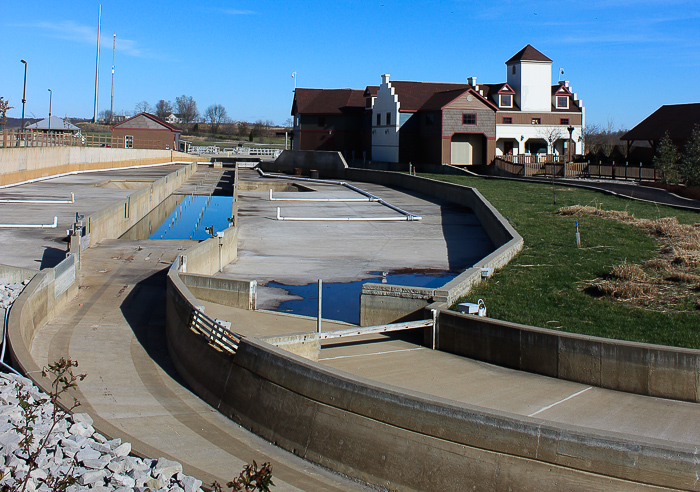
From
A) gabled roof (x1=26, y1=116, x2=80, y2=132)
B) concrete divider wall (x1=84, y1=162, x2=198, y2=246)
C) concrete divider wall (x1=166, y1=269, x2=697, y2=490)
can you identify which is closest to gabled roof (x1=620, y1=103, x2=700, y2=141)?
concrete divider wall (x1=84, y1=162, x2=198, y2=246)

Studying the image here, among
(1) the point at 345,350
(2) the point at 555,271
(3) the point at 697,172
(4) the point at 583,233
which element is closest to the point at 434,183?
(3) the point at 697,172

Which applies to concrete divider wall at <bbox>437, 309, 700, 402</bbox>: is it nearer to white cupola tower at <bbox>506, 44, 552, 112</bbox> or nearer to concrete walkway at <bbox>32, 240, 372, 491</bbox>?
concrete walkway at <bbox>32, 240, 372, 491</bbox>

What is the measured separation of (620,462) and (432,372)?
17.4ft

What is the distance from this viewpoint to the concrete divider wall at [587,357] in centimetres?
1060

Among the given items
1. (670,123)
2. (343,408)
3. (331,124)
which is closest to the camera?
(343,408)

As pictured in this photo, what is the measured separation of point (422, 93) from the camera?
66.6 m

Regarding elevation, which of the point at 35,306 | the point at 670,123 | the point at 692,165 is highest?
the point at 670,123

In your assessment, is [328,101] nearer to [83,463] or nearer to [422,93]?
[422,93]

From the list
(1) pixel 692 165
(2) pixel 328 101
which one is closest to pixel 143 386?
(1) pixel 692 165

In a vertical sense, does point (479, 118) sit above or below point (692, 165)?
above

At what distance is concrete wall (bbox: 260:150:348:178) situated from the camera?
68125mm

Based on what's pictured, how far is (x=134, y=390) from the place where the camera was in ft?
39.2

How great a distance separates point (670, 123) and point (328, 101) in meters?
35.3

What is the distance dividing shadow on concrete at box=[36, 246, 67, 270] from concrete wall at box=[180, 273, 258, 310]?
5716 millimetres
